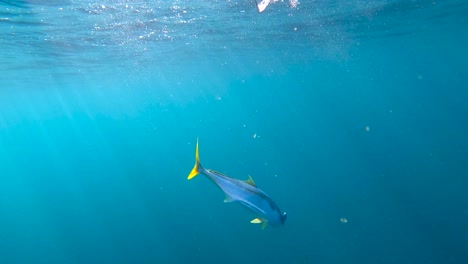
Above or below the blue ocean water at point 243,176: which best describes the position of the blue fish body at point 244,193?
above

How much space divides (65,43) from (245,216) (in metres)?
Result: 14.0

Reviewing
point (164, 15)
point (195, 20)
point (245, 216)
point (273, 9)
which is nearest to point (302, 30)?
point (273, 9)

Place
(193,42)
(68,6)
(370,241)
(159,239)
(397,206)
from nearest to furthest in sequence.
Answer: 1. (68,6)
2. (370,241)
3. (397,206)
4. (159,239)
5. (193,42)

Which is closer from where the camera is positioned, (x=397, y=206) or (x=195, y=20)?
(x=195, y=20)

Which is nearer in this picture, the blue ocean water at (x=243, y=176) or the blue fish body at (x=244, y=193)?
the blue fish body at (x=244, y=193)

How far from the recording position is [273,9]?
51.5ft

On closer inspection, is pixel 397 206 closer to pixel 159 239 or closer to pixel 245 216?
pixel 245 216

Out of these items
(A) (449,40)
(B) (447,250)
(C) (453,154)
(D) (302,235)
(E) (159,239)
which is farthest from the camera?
(A) (449,40)

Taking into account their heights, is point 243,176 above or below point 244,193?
below

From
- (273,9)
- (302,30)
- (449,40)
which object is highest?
(273,9)

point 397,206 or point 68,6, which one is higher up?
point 68,6

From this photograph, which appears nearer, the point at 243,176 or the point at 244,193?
the point at 244,193

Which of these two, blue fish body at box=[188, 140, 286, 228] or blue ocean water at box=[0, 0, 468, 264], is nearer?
blue fish body at box=[188, 140, 286, 228]

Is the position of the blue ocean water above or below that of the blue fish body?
below
